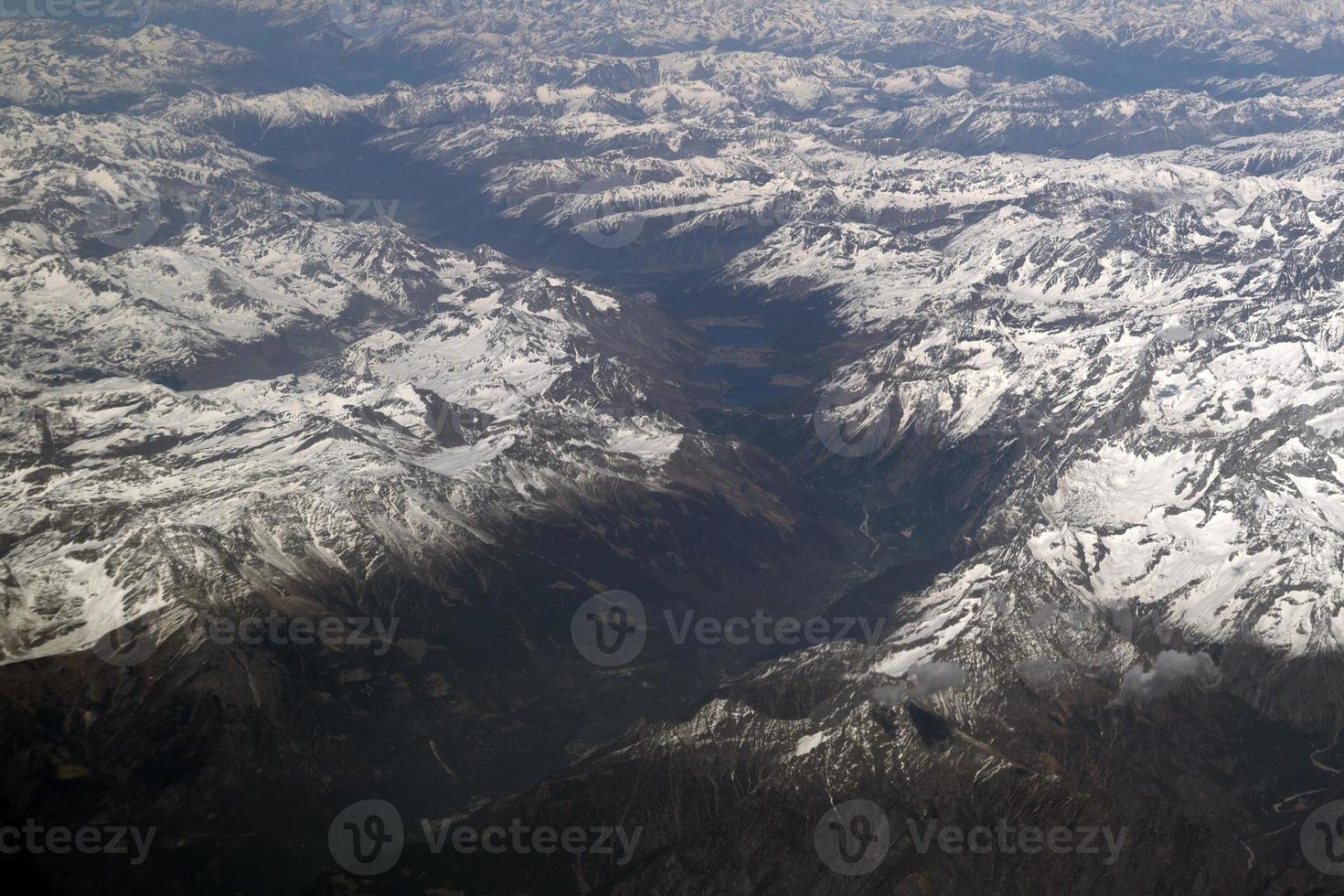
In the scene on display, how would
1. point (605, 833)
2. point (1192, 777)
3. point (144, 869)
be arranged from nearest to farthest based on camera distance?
point (605, 833), point (144, 869), point (1192, 777)

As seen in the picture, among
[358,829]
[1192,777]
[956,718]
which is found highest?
[956,718]

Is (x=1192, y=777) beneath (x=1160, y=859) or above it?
beneath

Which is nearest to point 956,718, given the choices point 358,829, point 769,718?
point 769,718

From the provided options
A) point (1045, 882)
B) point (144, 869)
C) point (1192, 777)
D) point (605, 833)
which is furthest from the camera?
point (1192, 777)

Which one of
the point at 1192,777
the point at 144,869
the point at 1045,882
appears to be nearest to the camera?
the point at 1045,882

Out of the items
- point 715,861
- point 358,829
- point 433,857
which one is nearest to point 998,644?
point 715,861

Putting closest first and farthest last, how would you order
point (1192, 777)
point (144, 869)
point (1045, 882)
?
point (1045, 882), point (144, 869), point (1192, 777)

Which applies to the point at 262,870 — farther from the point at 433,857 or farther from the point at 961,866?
the point at 961,866

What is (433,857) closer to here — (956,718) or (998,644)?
(956,718)

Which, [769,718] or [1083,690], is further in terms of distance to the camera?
[1083,690]

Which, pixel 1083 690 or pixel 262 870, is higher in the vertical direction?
pixel 1083 690
